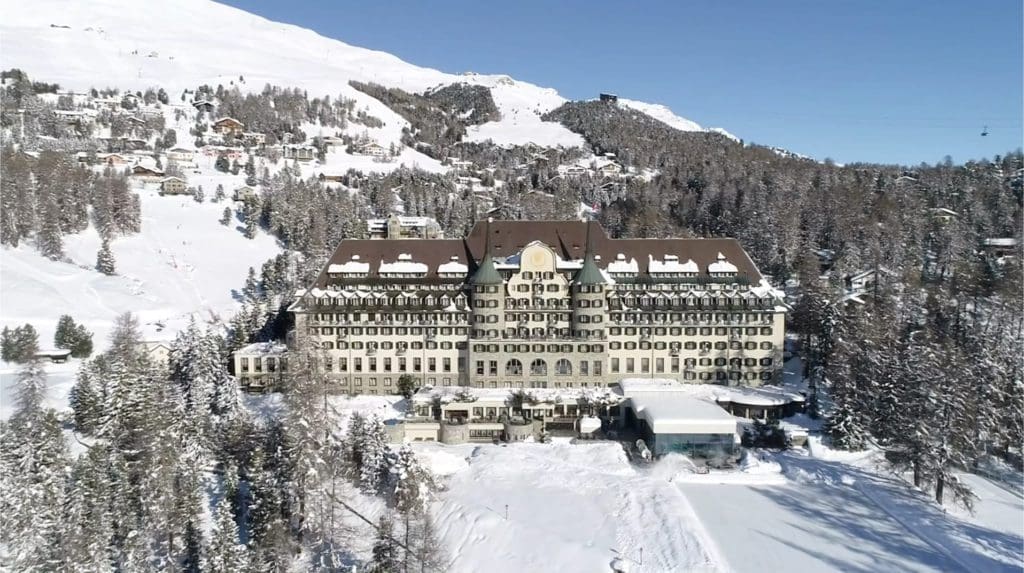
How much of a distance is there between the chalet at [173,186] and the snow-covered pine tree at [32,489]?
8460 cm

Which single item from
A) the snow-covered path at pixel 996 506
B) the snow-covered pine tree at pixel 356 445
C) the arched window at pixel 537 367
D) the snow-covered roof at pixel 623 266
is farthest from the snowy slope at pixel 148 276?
the snow-covered path at pixel 996 506

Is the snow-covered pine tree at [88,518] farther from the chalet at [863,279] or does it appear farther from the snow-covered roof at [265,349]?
the chalet at [863,279]

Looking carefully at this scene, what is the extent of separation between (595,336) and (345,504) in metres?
30.1

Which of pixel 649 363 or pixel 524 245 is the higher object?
pixel 524 245

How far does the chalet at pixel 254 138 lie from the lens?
6519 inches

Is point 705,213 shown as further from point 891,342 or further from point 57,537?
→ point 57,537

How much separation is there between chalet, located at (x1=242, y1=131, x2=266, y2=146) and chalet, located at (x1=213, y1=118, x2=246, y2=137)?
2.21 meters

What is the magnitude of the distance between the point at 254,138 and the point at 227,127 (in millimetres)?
12930

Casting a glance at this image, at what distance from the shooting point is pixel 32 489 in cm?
3756

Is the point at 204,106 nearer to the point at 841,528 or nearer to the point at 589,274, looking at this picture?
the point at 589,274

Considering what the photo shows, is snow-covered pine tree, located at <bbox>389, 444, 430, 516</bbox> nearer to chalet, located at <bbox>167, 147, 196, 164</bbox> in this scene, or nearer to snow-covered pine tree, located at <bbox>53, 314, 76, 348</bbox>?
snow-covered pine tree, located at <bbox>53, 314, 76, 348</bbox>

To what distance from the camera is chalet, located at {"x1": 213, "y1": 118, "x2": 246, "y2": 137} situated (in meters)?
172

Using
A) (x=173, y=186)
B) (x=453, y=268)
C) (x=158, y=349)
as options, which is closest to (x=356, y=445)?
(x=453, y=268)

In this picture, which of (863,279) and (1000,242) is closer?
(863,279)
